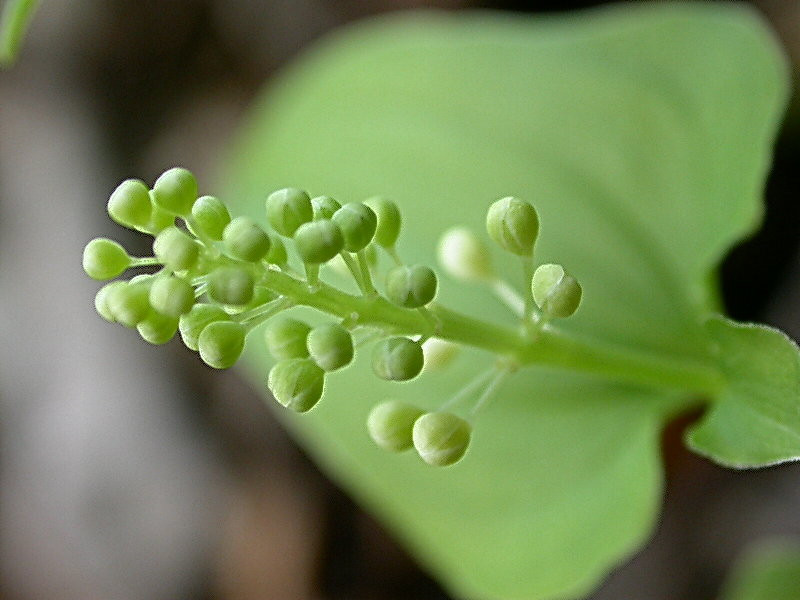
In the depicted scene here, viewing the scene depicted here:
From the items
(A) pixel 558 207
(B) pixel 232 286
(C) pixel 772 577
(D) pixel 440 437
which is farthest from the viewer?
(C) pixel 772 577

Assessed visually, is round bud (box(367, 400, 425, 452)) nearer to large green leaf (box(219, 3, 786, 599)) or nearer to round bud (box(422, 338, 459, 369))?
round bud (box(422, 338, 459, 369))

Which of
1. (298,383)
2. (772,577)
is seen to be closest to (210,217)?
(298,383)

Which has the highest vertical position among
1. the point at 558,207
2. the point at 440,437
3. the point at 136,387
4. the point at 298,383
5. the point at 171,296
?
the point at 171,296

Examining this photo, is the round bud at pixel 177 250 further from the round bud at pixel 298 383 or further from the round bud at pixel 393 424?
the round bud at pixel 393 424

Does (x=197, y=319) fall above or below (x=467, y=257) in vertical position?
above

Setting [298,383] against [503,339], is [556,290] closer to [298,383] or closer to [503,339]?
[503,339]

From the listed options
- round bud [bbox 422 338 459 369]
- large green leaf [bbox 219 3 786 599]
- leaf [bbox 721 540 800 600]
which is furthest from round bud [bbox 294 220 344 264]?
leaf [bbox 721 540 800 600]
